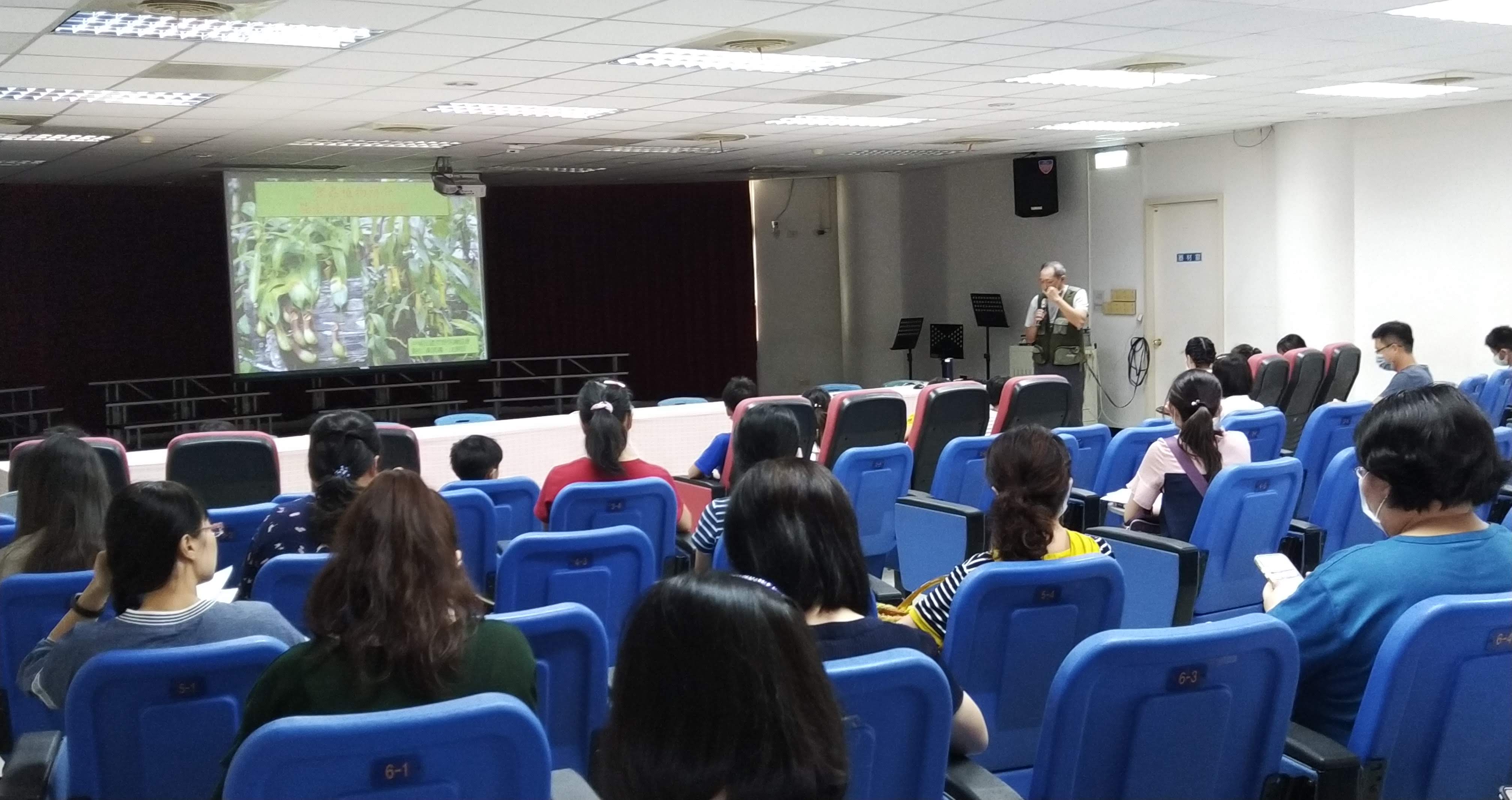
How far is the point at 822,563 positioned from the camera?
204 cm

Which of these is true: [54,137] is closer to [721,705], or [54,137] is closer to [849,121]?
[849,121]

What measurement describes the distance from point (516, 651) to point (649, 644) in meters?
0.90

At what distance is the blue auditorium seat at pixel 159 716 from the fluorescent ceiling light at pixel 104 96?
549 centimetres

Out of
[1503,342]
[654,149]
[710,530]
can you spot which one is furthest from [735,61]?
[1503,342]

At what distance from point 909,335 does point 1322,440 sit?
366 inches

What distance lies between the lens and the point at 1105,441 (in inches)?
217

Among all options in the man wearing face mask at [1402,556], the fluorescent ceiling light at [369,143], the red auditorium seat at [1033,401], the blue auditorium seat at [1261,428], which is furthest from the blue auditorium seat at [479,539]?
the fluorescent ceiling light at [369,143]

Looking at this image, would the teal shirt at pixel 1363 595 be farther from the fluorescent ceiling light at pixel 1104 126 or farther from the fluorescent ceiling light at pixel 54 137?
the fluorescent ceiling light at pixel 54 137

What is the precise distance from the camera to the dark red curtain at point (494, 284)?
534 inches

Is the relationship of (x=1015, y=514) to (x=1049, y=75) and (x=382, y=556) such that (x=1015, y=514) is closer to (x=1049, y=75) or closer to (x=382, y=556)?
(x=382, y=556)

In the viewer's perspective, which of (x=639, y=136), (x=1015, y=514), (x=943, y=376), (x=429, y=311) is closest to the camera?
(x=1015, y=514)

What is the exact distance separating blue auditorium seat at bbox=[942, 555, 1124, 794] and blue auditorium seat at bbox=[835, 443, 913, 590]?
2.11 metres

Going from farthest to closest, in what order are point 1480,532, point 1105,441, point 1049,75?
point 1049,75, point 1105,441, point 1480,532

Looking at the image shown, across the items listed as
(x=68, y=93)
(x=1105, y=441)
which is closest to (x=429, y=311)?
(x=68, y=93)
